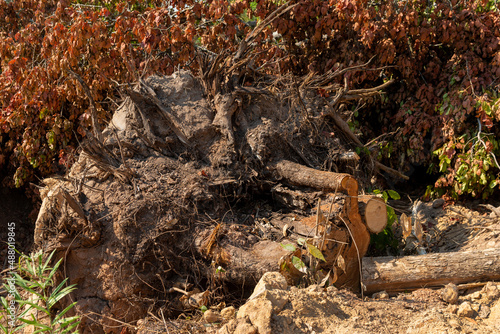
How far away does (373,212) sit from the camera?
11.5ft

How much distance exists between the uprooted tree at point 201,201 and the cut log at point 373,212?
0.01 meters

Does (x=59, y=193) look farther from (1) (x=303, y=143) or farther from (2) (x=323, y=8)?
(2) (x=323, y=8)

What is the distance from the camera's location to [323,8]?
5121 millimetres

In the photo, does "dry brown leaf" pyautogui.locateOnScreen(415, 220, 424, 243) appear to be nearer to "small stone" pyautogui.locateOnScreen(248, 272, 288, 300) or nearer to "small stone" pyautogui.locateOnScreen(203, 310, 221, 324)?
"small stone" pyautogui.locateOnScreen(248, 272, 288, 300)

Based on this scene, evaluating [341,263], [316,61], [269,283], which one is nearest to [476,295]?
[341,263]

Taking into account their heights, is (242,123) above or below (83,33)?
below

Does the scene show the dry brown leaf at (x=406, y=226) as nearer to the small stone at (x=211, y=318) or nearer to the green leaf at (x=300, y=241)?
the green leaf at (x=300, y=241)

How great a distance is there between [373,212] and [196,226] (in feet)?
5.13

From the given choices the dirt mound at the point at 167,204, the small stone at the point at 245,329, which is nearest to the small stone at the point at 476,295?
the dirt mound at the point at 167,204

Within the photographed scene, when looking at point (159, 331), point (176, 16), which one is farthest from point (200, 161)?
point (176, 16)

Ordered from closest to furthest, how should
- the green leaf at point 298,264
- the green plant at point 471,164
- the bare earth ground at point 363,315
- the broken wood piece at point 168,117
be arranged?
1. the bare earth ground at point 363,315
2. the green leaf at point 298,264
3. the broken wood piece at point 168,117
4. the green plant at point 471,164

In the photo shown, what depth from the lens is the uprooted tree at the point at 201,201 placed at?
3.30 metres

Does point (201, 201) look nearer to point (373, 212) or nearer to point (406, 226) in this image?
point (373, 212)

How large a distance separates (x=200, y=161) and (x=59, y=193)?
4.35ft
